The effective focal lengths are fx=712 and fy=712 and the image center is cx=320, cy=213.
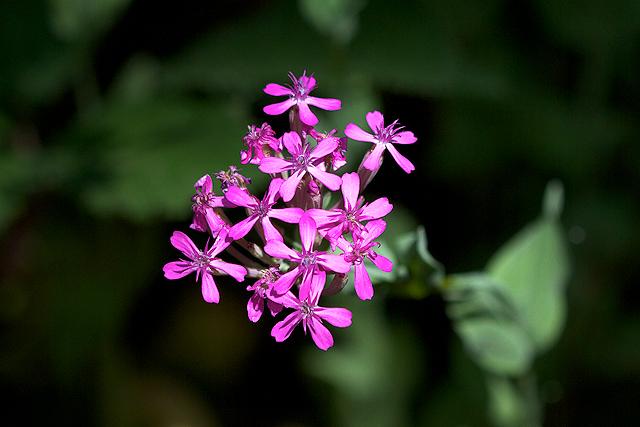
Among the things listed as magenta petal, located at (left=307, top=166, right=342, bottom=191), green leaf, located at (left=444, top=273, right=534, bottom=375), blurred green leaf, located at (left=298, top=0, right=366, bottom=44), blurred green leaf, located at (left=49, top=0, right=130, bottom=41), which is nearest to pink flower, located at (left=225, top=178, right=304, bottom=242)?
magenta petal, located at (left=307, top=166, right=342, bottom=191)

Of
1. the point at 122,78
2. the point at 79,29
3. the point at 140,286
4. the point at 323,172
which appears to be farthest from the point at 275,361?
the point at 323,172

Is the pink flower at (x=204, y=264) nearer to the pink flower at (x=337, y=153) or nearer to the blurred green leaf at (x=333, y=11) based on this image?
the pink flower at (x=337, y=153)

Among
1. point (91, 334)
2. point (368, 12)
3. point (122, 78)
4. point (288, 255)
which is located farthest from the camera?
point (122, 78)

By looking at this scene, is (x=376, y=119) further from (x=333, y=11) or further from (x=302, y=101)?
(x=333, y=11)

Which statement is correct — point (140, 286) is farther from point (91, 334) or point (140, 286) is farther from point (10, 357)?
point (10, 357)

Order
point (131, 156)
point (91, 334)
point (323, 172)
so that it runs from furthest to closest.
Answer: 1. point (91, 334)
2. point (131, 156)
3. point (323, 172)
